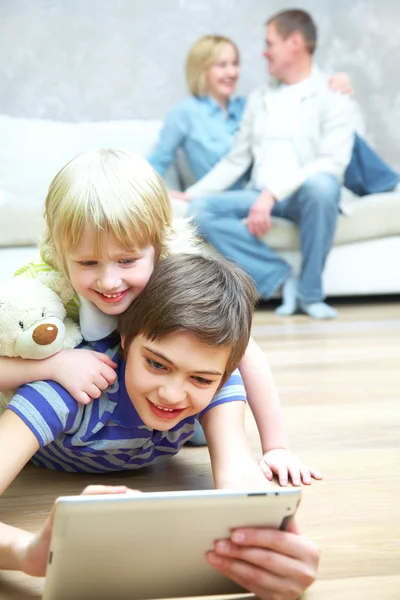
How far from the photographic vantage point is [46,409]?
1.07 m

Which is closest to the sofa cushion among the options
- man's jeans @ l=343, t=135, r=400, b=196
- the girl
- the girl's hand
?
man's jeans @ l=343, t=135, r=400, b=196

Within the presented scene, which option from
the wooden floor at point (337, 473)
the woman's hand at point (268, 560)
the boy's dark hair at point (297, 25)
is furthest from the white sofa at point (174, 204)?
the woman's hand at point (268, 560)

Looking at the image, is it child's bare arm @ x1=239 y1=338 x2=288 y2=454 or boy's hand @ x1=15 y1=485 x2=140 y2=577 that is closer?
boy's hand @ x1=15 y1=485 x2=140 y2=577

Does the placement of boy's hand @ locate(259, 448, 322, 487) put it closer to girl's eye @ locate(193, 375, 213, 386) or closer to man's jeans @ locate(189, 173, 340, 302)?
girl's eye @ locate(193, 375, 213, 386)

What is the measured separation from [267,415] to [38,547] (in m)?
0.55

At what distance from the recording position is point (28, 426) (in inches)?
40.8

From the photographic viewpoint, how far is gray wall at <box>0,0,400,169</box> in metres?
3.86

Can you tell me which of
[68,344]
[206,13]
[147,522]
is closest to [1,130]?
[206,13]

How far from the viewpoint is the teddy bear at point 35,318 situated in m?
1.12

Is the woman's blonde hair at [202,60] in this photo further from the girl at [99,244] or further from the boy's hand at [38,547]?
the boy's hand at [38,547]

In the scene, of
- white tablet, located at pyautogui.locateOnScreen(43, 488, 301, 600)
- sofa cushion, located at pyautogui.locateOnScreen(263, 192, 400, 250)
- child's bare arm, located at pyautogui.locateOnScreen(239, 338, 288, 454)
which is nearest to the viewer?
white tablet, located at pyautogui.locateOnScreen(43, 488, 301, 600)

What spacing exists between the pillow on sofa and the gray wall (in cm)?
50

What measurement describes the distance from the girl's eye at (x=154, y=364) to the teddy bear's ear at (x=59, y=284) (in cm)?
21

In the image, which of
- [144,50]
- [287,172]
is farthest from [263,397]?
[144,50]
